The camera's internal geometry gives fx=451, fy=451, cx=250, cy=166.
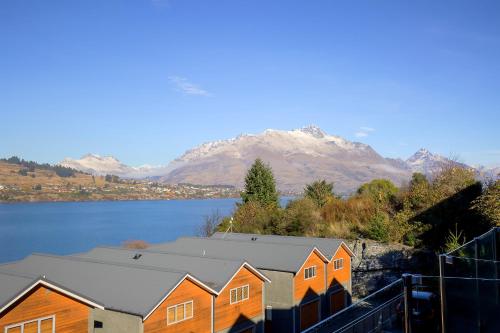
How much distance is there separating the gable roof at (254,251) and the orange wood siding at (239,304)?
2168 mm

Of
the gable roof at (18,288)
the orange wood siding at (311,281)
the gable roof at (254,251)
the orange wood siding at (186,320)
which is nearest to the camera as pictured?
the gable roof at (18,288)

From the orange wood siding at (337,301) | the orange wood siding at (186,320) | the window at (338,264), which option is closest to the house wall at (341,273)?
the window at (338,264)

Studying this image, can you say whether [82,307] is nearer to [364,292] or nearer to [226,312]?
[226,312]

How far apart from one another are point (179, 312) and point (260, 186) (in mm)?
36836

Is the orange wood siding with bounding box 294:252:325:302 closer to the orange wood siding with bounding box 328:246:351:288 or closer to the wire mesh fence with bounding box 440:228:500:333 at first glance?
the orange wood siding with bounding box 328:246:351:288

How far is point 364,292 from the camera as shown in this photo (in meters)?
33.1

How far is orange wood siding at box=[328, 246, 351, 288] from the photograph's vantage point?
2789cm

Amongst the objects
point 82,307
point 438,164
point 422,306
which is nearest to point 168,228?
point 438,164

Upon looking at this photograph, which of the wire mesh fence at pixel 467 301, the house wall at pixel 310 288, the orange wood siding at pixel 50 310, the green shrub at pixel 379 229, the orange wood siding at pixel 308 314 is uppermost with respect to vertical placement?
the wire mesh fence at pixel 467 301

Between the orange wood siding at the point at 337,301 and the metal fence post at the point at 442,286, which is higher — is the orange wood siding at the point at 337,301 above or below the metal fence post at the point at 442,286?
below

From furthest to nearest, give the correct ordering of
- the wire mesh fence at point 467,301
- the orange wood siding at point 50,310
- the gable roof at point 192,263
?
the gable roof at point 192,263 → the orange wood siding at point 50,310 → the wire mesh fence at point 467,301

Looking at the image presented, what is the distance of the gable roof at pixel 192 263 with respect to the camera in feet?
66.2

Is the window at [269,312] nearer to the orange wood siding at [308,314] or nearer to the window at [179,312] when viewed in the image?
the orange wood siding at [308,314]

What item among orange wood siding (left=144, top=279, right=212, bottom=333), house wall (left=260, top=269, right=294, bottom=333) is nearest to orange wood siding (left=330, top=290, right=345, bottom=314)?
house wall (left=260, top=269, right=294, bottom=333)
